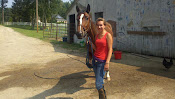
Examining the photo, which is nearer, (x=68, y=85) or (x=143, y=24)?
(x=68, y=85)

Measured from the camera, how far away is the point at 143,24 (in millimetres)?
9648

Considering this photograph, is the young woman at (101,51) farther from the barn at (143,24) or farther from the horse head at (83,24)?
the barn at (143,24)

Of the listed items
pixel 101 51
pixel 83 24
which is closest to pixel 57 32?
pixel 83 24

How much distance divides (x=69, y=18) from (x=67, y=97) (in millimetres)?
14911

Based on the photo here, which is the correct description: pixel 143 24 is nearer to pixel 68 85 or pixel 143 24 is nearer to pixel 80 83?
pixel 80 83

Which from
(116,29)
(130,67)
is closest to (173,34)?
(130,67)

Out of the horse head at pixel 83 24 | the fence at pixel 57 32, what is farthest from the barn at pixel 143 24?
the fence at pixel 57 32

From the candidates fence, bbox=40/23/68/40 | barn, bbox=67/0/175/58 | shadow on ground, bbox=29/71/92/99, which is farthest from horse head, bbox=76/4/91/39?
fence, bbox=40/23/68/40

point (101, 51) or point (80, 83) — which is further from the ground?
point (101, 51)

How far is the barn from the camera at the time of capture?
8.41 meters

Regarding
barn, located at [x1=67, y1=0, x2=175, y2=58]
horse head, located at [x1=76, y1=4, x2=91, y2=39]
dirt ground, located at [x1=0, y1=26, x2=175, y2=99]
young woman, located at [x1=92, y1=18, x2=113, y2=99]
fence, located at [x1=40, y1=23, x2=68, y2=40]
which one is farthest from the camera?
fence, located at [x1=40, y1=23, x2=68, y2=40]

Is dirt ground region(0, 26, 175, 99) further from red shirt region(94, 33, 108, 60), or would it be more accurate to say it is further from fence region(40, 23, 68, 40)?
fence region(40, 23, 68, 40)

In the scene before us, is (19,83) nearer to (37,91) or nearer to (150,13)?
(37,91)

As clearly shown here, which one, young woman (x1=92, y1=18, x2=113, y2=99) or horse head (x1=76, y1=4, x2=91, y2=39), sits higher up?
horse head (x1=76, y1=4, x2=91, y2=39)
